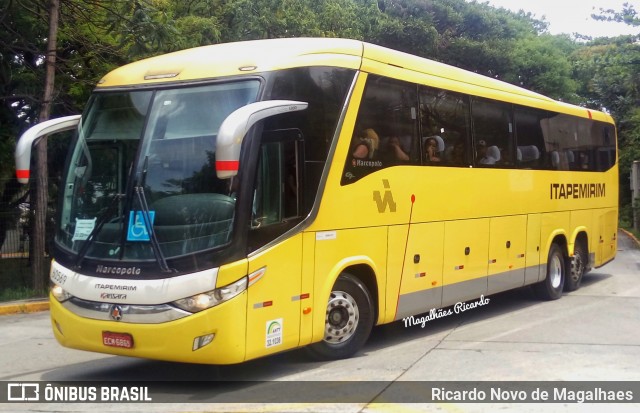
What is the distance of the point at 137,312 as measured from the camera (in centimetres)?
715

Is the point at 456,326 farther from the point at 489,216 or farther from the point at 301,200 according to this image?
the point at 301,200

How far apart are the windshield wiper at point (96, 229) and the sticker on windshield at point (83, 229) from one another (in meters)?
0.06

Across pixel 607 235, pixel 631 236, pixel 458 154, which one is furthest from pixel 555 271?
pixel 631 236

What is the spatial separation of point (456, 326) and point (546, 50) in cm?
2996

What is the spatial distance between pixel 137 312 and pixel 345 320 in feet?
8.81

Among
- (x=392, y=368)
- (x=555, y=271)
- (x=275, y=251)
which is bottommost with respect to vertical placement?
(x=392, y=368)

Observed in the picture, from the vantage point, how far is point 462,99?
1109 cm

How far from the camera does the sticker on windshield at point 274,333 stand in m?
7.57

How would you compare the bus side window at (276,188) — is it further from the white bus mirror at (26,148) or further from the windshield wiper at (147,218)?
the white bus mirror at (26,148)

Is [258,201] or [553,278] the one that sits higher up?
[258,201]

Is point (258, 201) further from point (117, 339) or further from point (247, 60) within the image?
point (117, 339)

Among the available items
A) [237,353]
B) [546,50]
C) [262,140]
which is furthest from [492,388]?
[546,50]

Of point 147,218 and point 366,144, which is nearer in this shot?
point 147,218

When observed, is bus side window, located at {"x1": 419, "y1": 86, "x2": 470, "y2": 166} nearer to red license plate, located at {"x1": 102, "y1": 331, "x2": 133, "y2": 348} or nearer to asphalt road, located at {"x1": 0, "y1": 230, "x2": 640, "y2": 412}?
asphalt road, located at {"x1": 0, "y1": 230, "x2": 640, "y2": 412}
